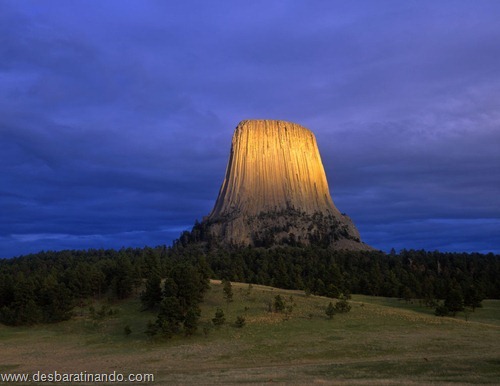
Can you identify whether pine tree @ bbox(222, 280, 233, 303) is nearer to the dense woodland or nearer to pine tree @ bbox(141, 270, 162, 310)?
the dense woodland

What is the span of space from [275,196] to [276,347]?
118m

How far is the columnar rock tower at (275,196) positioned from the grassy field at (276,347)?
269 ft

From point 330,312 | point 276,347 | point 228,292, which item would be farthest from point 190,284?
point 330,312

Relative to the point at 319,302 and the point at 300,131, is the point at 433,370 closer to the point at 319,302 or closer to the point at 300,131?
the point at 319,302

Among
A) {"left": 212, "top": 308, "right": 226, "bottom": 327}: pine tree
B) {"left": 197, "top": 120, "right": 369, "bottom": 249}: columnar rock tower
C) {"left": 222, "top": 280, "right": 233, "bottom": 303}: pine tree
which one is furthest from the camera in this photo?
{"left": 197, "top": 120, "right": 369, "bottom": 249}: columnar rock tower

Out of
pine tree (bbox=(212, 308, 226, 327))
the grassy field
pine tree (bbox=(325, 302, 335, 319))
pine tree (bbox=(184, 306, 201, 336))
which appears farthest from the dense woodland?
pine tree (bbox=(325, 302, 335, 319))

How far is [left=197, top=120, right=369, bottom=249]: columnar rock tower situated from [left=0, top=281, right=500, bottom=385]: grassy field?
82.1 metres

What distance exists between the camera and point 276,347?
36.8 m

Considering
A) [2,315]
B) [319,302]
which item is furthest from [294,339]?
[2,315]

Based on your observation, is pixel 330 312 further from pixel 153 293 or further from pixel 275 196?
pixel 275 196

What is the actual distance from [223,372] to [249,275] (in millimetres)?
50843

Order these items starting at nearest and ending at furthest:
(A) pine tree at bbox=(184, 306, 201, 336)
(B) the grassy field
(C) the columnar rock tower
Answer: (B) the grassy field → (A) pine tree at bbox=(184, 306, 201, 336) → (C) the columnar rock tower

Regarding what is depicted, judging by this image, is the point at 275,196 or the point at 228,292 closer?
the point at 228,292

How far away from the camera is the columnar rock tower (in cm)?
13888
